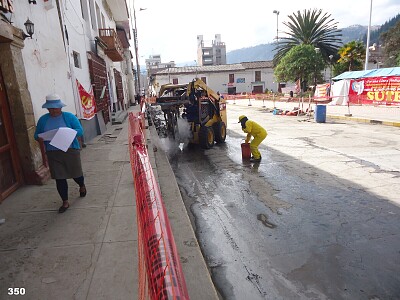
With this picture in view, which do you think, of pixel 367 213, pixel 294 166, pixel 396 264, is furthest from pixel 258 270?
pixel 294 166

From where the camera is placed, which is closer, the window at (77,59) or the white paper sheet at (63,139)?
the white paper sheet at (63,139)

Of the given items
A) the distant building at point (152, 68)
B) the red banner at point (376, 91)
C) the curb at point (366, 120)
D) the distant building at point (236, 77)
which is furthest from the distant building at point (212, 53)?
the curb at point (366, 120)

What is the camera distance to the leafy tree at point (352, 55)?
34.1 m

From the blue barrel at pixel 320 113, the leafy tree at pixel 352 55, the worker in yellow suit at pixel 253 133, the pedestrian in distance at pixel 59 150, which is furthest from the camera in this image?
the leafy tree at pixel 352 55

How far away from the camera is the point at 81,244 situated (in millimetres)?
3266

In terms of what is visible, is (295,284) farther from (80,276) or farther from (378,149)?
(378,149)

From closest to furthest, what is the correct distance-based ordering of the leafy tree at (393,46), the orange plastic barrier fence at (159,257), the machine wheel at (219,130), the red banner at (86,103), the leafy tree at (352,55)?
the orange plastic barrier fence at (159,257), the red banner at (86,103), the machine wheel at (219,130), the leafy tree at (352,55), the leafy tree at (393,46)

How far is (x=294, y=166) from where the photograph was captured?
709 cm

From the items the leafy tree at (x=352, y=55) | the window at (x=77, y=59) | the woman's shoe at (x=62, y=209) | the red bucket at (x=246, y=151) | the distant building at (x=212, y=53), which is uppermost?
the distant building at (x=212, y=53)

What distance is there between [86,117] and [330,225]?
27.9 feet

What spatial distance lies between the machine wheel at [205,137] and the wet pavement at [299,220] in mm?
929

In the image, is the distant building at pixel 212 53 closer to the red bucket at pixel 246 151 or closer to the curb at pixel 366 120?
the curb at pixel 366 120

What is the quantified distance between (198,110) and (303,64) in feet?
84.2

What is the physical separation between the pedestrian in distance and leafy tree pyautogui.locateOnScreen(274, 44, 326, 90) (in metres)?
31.0
